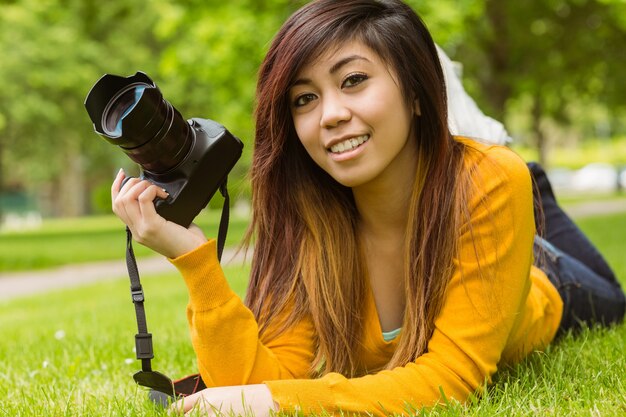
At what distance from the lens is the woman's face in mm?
2217

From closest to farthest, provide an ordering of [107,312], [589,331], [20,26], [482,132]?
[589,331]
[482,132]
[107,312]
[20,26]

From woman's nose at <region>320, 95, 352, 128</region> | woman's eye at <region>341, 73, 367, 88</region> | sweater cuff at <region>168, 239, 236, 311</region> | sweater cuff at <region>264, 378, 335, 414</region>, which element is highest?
woman's eye at <region>341, 73, 367, 88</region>

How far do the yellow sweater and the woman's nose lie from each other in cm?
40

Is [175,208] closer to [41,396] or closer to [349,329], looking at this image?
[349,329]

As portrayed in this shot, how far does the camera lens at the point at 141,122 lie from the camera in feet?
6.68

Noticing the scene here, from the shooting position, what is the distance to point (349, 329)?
258 cm

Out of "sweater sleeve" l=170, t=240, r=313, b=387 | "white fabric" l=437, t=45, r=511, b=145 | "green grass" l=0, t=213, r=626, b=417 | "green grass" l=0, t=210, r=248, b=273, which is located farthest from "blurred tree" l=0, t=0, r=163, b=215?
"sweater sleeve" l=170, t=240, r=313, b=387

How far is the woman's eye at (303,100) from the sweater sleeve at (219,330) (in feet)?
1.53

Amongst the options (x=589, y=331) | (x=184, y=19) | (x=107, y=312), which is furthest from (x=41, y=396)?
(x=184, y=19)

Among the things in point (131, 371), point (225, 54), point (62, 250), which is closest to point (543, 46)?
point (225, 54)

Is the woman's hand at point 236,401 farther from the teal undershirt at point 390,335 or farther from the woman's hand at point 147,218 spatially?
the teal undershirt at point 390,335

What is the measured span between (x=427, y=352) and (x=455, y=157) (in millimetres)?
566

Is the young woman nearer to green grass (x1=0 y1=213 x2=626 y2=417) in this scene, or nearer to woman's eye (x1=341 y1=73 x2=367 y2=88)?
woman's eye (x1=341 y1=73 x2=367 y2=88)

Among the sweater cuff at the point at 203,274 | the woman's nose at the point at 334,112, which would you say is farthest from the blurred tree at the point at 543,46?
the sweater cuff at the point at 203,274
